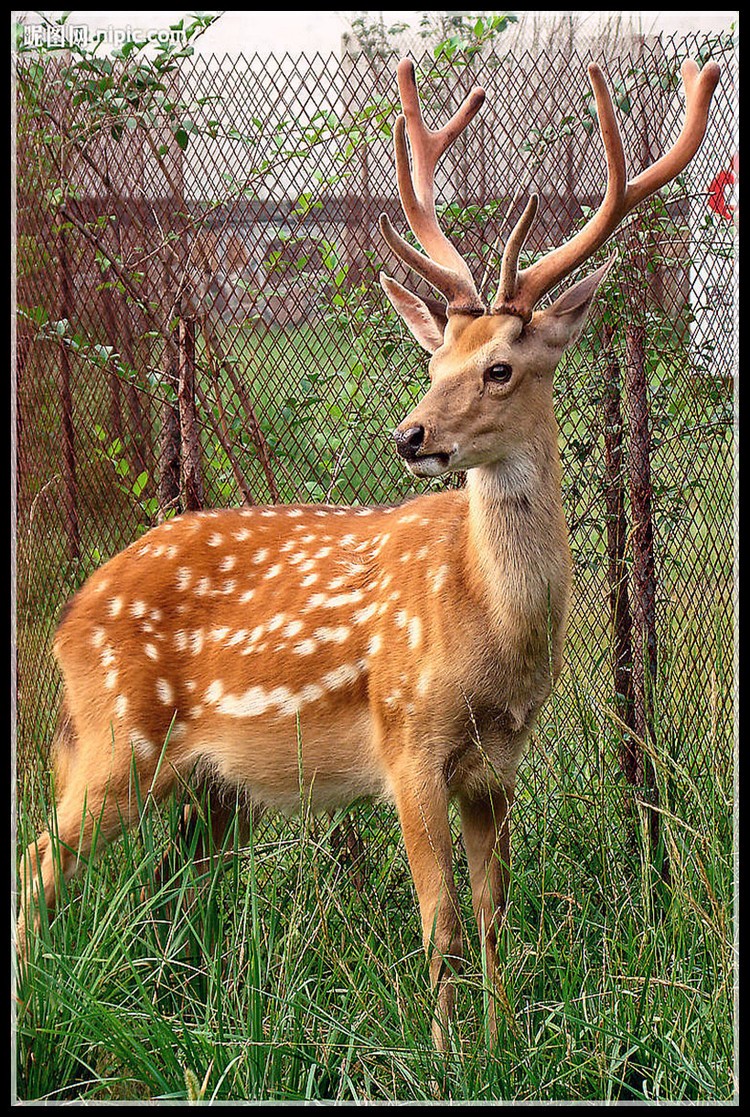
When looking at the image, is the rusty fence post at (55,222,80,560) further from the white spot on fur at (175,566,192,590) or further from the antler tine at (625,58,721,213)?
the antler tine at (625,58,721,213)

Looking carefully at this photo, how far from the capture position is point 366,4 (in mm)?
3646

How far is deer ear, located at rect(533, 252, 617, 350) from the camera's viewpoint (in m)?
3.64

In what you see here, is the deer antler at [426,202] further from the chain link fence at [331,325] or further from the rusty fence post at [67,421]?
the rusty fence post at [67,421]

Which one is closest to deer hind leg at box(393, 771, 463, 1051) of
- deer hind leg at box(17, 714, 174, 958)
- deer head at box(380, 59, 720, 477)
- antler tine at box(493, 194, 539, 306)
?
deer hind leg at box(17, 714, 174, 958)

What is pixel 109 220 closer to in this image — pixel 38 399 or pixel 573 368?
pixel 38 399

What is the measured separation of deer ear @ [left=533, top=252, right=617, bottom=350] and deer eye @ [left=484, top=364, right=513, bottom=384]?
18 cm

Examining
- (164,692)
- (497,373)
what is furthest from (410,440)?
(164,692)

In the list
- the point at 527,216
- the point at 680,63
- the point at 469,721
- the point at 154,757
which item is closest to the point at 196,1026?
the point at 154,757

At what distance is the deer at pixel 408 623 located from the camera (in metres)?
3.62

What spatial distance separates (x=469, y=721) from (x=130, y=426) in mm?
1982

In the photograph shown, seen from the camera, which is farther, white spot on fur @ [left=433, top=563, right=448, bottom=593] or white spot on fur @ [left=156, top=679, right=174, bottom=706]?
white spot on fur @ [left=156, top=679, right=174, bottom=706]

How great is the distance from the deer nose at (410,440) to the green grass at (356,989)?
92cm

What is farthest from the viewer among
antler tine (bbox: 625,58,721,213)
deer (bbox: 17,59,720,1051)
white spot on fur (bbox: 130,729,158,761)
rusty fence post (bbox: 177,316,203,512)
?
rusty fence post (bbox: 177,316,203,512)

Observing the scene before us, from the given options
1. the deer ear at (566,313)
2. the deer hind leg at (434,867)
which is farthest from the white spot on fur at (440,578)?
the deer ear at (566,313)
